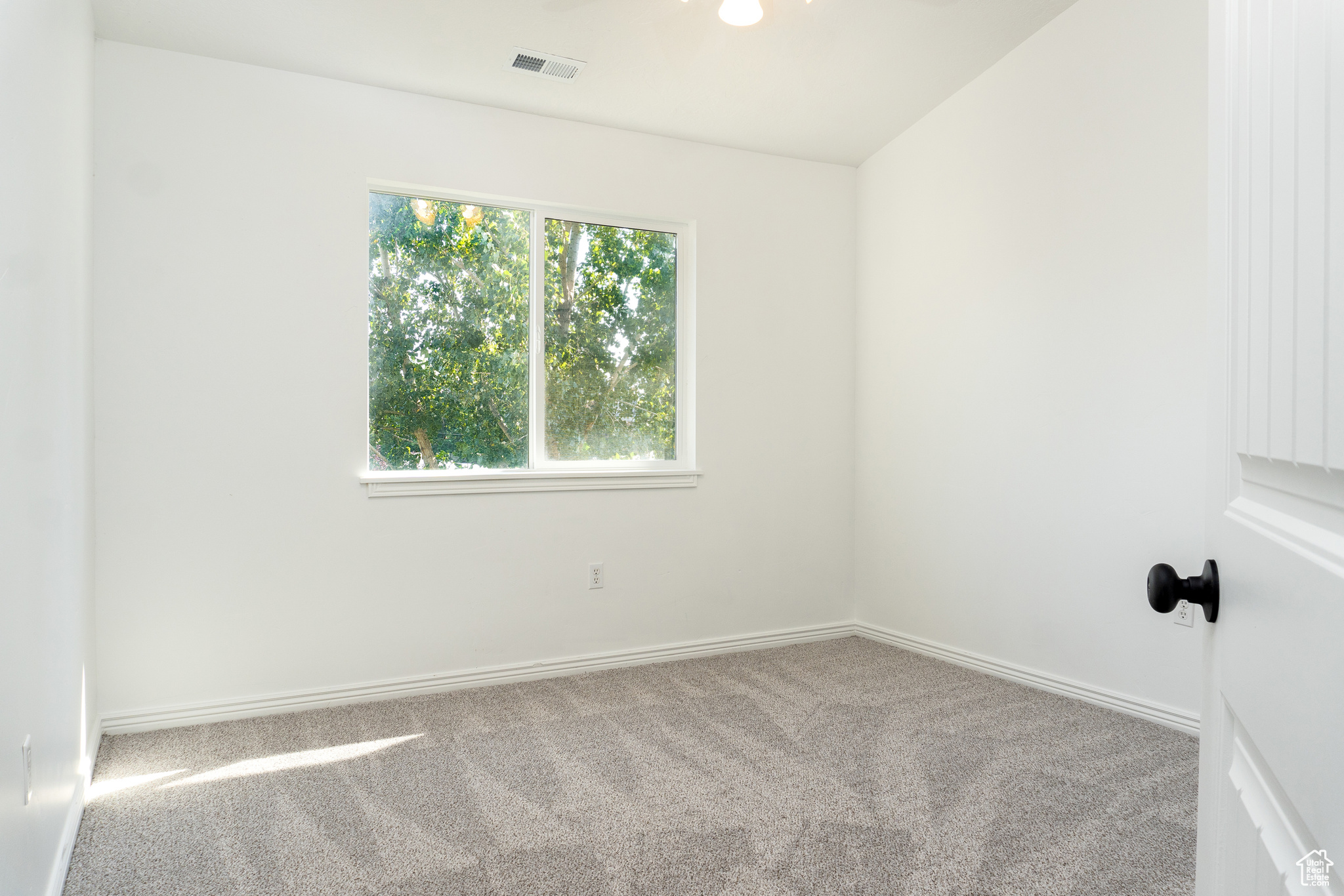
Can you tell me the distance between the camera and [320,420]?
2803 mm

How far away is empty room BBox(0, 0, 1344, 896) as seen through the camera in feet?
5.81

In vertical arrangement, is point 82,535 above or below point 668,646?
above

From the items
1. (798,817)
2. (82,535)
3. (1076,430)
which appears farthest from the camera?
(1076,430)

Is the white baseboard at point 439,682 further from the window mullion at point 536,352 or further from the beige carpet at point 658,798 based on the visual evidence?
the window mullion at point 536,352

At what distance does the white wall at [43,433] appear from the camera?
4.20 ft

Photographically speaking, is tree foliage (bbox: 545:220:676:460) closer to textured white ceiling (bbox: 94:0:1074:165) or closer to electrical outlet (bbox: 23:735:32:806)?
textured white ceiling (bbox: 94:0:1074:165)

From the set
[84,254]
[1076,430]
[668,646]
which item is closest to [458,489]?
[668,646]

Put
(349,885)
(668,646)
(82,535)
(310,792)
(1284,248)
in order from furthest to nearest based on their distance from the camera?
(668,646) < (82,535) < (310,792) < (349,885) < (1284,248)

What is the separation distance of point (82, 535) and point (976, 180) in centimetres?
343

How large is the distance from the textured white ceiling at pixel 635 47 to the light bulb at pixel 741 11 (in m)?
0.44

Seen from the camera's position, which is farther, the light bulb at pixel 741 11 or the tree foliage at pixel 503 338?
the tree foliage at pixel 503 338

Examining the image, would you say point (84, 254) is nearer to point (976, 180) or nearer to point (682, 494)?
point (682, 494)

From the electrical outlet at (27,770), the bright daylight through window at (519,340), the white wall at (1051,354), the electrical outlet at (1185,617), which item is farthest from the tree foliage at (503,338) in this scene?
the electrical outlet at (1185,617)

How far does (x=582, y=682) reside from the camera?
306cm
